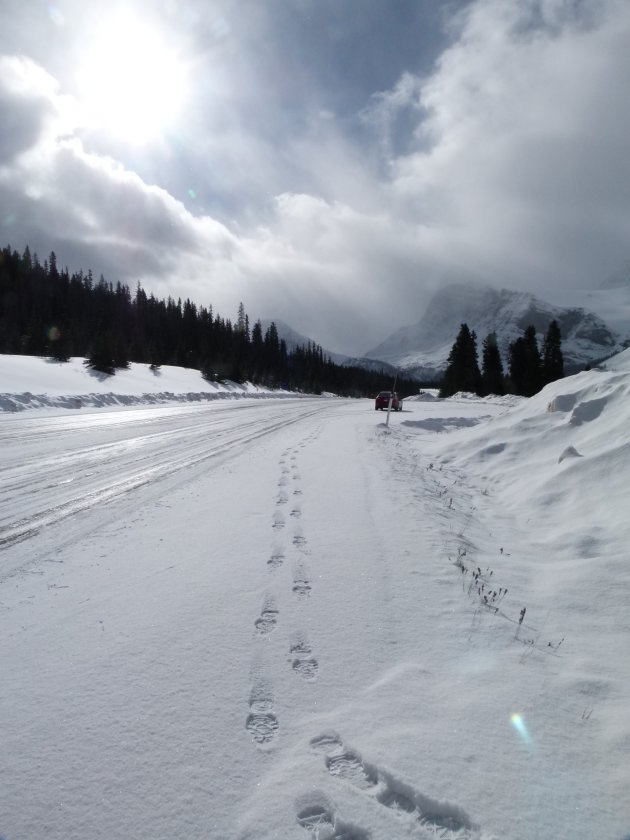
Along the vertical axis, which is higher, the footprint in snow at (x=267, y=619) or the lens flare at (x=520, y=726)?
the footprint in snow at (x=267, y=619)

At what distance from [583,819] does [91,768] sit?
2.13m

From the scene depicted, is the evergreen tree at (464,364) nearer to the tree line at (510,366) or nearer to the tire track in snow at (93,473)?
the tree line at (510,366)

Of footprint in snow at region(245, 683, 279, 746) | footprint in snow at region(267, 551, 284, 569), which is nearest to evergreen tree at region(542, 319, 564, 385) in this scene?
footprint in snow at region(267, 551, 284, 569)

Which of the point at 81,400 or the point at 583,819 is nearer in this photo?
the point at 583,819

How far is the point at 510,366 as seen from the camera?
5844cm

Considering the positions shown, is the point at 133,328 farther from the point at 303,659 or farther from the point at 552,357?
the point at 303,659

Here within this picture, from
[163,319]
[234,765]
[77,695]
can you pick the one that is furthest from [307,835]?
[163,319]

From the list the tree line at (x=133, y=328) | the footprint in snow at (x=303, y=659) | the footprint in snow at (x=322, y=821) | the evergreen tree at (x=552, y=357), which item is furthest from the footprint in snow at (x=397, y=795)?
the evergreen tree at (x=552, y=357)

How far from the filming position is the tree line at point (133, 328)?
59862 millimetres

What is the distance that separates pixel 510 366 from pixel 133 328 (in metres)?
66.1

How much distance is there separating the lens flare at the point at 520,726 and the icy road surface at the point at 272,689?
0.03 ft

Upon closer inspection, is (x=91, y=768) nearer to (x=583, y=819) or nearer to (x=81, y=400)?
(x=583, y=819)

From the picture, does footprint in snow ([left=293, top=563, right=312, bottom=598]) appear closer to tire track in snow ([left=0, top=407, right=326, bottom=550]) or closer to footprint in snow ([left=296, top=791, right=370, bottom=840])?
tire track in snow ([left=0, top=407, right=326, bottom=550])

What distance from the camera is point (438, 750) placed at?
2.09 meters
